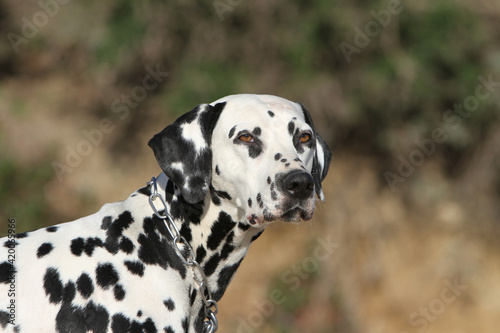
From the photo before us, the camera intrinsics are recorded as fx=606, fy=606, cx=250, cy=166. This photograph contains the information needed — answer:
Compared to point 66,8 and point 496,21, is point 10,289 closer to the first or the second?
point 66,8

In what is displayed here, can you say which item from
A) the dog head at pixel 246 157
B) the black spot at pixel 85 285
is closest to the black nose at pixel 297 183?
the dog head at pixel 246 157

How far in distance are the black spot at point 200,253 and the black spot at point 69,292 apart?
72 centimetres

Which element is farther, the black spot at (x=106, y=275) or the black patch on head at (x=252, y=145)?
the black patch on head at (x=252, y=145)

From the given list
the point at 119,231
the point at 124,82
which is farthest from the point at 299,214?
the point at 124,82

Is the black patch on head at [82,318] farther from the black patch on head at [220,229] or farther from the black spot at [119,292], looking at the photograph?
the black patch on head at [220,229]

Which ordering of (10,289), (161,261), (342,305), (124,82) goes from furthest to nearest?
(124,82) → (342,305) → (161,261) → (10,289)

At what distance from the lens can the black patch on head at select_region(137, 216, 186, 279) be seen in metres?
3.38

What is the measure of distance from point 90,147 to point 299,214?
299 inches

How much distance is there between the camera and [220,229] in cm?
357

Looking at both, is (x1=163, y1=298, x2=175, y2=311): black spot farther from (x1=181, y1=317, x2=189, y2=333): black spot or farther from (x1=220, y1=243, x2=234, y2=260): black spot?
(x1=220, y1=243, x2=234, y2=260): black spot

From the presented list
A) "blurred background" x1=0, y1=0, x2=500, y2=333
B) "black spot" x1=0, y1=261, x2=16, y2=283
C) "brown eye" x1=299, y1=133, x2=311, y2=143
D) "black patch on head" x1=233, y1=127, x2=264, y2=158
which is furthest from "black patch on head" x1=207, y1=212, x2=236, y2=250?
"blurred background" x1=0, y1=0, x2=500, y2=333

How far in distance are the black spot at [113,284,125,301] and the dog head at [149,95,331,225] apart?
60 cm

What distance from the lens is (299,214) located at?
340 centimetres

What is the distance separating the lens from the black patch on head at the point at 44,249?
3314 millimetres
